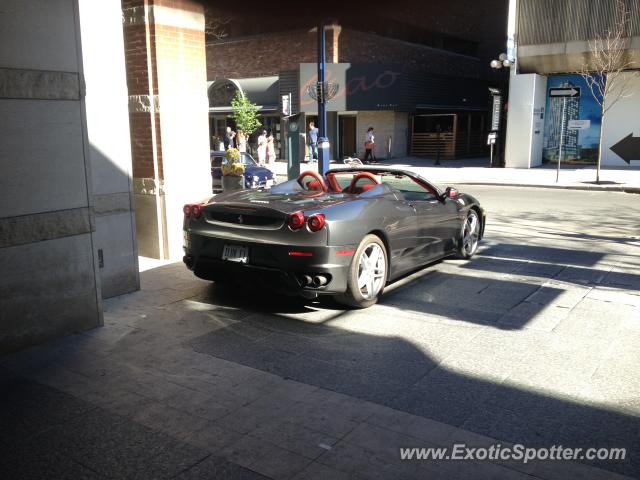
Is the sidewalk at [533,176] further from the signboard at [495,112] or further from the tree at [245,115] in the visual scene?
the tree at [245,115]

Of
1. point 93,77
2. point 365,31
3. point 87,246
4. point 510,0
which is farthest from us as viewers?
point 365,31

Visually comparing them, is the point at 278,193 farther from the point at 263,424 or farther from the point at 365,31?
the point at 365,31

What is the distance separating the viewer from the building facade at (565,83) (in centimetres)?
2189

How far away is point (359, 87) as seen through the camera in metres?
29.6

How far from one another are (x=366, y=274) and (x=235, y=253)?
1.30m

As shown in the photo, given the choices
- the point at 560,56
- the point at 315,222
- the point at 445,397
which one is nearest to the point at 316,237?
the point at 315,222

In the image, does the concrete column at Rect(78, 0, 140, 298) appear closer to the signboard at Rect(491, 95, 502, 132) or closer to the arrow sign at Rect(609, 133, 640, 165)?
the signboard at Rect(491, 95, 502, 132)

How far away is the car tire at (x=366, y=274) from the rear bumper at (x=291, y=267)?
0.10m

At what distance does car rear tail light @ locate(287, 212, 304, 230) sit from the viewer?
17.8 feet

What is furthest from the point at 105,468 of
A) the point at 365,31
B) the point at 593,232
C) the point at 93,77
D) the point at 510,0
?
the point at 365,31

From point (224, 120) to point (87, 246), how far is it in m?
30.3

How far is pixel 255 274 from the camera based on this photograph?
5625 mm

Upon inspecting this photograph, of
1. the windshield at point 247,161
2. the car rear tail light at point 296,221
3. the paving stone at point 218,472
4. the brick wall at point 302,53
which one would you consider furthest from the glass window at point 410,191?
the brick wall at point 302,53

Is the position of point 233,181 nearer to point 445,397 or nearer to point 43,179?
point 43,179
